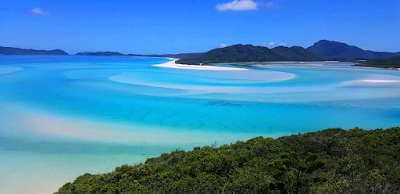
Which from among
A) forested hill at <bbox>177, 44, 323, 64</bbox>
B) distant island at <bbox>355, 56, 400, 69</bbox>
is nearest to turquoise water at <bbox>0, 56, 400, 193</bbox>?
distant island at <bbox>355, 56, 400, 69</bbox>

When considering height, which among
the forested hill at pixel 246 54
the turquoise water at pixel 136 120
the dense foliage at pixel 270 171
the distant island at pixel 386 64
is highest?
the forested hill at pixel 246 54

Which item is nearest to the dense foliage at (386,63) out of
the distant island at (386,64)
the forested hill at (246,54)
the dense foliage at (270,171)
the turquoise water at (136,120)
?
the distant island at (386,64)

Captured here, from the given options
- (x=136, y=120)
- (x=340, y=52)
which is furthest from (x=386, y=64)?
(x=340, y=52)

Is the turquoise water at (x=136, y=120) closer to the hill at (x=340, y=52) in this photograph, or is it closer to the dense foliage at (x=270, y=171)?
the dense foliage at (x=270, y=171)

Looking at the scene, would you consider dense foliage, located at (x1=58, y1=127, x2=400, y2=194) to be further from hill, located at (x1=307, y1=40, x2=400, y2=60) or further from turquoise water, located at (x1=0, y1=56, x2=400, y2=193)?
hill, located at (x1=307, y1=40, x2=400, y2=60)

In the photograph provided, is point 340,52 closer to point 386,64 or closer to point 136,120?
point 386,64
